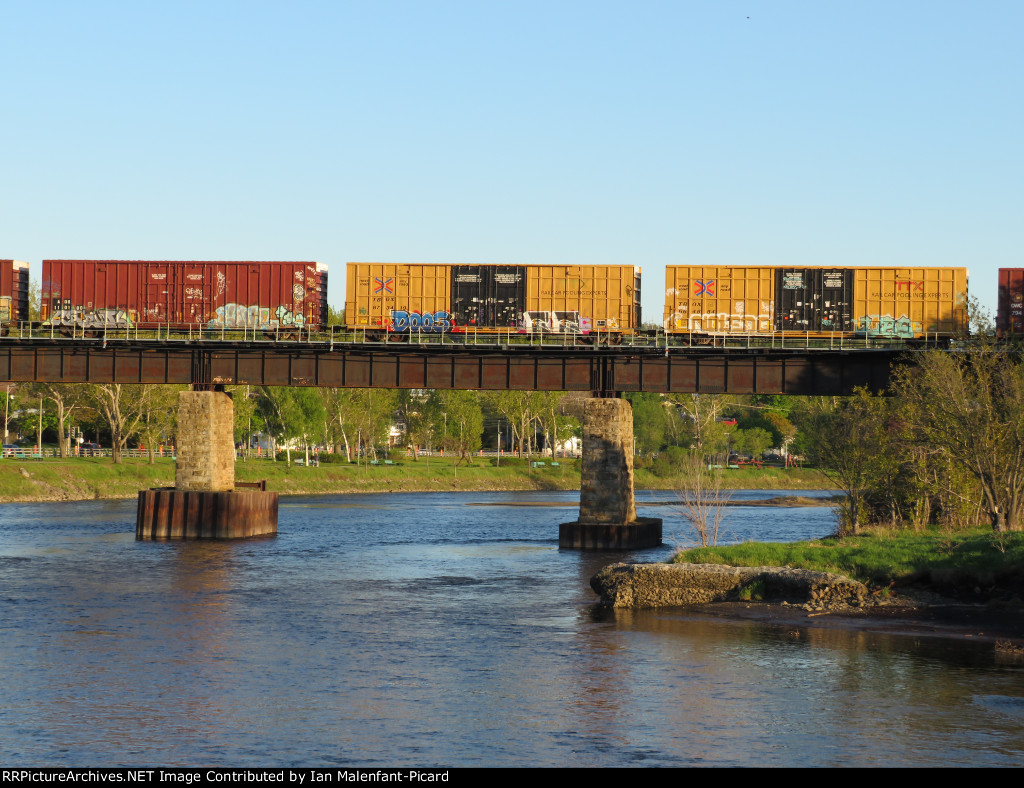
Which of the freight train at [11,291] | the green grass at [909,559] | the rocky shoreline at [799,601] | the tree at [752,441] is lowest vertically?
the rocky shoreline at [799,601]

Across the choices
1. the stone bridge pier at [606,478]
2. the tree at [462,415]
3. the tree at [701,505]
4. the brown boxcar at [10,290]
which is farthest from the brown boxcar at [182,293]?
the tree at [462,415]

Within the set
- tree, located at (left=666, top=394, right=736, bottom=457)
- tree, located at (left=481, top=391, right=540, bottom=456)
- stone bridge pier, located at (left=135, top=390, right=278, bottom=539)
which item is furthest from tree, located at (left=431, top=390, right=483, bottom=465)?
stone bridge pier, located at (left=135, top=390, right=278, bottom=539)

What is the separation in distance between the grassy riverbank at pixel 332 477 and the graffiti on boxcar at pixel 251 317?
32075 mm

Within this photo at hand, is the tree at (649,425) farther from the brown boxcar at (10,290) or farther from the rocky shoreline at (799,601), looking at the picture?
the rocky shoreline at (799,601)

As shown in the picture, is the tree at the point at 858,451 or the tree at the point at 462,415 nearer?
the tree at the point at 858,451

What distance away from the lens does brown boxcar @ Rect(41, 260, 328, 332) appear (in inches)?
2514

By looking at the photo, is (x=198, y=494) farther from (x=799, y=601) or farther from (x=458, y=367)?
(x=799, y=601)

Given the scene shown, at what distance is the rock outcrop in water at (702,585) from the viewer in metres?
33.4

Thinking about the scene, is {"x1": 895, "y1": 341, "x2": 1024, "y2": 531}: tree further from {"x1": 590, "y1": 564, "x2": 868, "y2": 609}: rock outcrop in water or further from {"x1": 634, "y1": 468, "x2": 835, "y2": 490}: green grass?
{"x1": 634, "y1": 468, "x2": 835, "y2": 490}: green grass

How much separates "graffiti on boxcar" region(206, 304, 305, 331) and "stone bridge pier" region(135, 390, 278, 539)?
17.0 feet

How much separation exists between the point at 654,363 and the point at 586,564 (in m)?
13.3

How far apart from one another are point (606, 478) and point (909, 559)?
23648 millimetres

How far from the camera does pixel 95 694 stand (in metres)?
23.4

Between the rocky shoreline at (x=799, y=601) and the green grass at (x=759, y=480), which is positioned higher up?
the rocky shoreline at (x=799, y=601)
